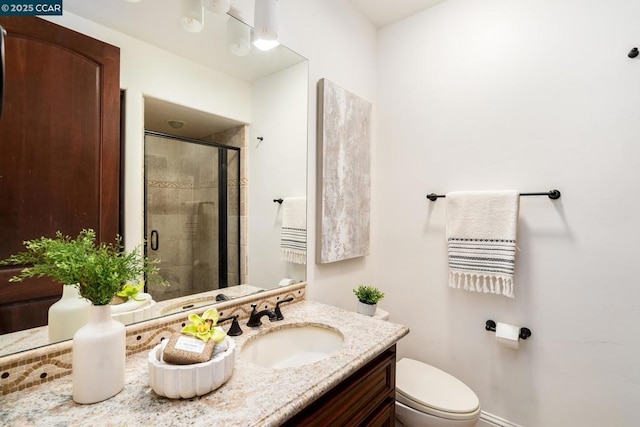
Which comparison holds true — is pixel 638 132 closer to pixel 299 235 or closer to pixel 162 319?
pixel 299 235

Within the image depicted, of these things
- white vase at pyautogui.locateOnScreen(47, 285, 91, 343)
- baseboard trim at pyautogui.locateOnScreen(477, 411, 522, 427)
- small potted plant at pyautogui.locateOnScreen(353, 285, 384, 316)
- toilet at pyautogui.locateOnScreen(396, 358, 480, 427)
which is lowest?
baseboard trim at pyautogui.locateOnScreen(477, 411, 522, 427)

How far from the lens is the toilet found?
130cm

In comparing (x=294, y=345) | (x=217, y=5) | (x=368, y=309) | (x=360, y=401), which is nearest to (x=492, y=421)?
(x=368, y=309)

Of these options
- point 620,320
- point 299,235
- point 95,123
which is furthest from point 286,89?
point 620,320

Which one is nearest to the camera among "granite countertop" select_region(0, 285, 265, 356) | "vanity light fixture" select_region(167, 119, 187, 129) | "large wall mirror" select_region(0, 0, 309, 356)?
"granite countertop" select_region(0, 285, 265, 356)

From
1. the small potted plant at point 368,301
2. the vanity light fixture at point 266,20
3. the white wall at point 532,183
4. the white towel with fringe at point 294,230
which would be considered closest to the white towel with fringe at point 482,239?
the white wall at point 532,183

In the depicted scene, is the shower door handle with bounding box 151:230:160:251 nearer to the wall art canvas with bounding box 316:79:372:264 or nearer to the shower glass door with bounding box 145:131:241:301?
the shower glass door with bounding box 145:131:241:301

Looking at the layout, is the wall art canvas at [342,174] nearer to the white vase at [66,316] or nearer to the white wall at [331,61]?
the white wall at [331,61]

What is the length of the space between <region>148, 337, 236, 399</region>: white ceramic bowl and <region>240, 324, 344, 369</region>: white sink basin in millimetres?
374

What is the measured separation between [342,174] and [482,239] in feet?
2.71

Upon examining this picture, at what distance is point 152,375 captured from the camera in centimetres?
72

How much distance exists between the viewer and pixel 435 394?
1415 mm

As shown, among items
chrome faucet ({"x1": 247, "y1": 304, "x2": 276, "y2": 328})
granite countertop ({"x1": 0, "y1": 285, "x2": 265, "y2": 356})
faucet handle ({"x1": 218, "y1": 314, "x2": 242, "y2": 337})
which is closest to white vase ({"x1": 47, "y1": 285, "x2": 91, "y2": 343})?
granite countertop ({"x1": 0, "y1": 285, "x2": 265, "y2": 356})

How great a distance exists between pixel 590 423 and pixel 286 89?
7.08 feet
